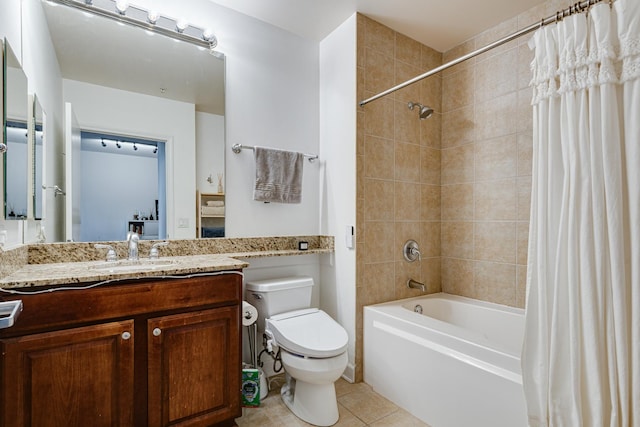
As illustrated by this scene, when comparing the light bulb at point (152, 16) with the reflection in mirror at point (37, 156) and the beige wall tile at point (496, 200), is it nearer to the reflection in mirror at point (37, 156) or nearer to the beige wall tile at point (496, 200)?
the reflection in mirror at point (37, 156)

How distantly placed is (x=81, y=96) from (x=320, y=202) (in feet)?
5.32

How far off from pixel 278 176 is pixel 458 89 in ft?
5.39

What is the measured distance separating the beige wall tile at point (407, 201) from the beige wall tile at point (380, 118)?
392 millimetres

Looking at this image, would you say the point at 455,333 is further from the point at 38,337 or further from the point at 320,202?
the point at 38,337

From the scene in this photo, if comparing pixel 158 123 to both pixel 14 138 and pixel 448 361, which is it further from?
pixel 448 361

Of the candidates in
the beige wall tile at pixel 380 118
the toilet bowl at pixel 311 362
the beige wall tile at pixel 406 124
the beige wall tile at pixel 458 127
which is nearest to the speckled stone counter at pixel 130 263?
the toilet bowl at pixel 311 362

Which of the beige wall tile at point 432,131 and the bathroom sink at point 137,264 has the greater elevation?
the beige wall tile at point 432,131

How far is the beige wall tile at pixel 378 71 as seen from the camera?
2.34 m

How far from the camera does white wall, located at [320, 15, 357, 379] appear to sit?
2.30 metres

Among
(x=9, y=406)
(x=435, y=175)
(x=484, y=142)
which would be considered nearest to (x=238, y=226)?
(x=9, y=406)

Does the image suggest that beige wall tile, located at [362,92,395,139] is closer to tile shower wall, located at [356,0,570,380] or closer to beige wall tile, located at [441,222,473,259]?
tile shower wall, located at [356,0,570,380]

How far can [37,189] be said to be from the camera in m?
1.54

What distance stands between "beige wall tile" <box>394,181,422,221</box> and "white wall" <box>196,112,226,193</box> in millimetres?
1273

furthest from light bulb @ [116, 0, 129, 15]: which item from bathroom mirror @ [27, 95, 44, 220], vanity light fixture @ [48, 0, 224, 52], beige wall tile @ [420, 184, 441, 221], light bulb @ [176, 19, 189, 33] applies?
beige wall tile @ [420, 184, 441, 221]
